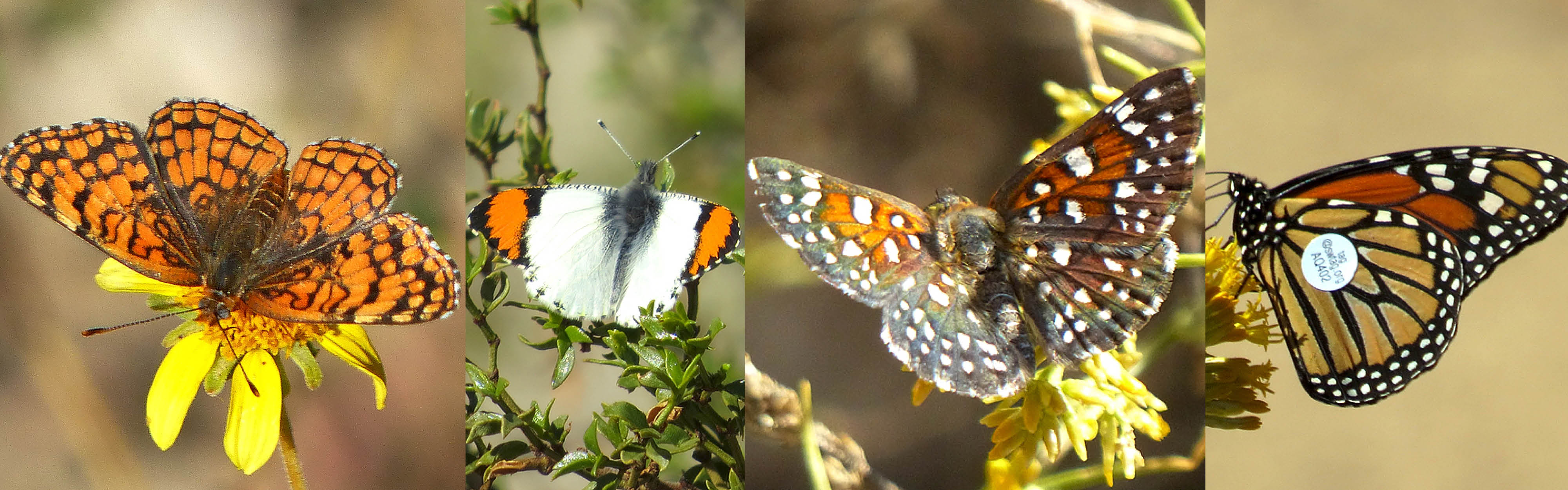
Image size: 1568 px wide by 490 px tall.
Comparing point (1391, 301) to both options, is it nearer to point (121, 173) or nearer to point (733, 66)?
point (733, 66)

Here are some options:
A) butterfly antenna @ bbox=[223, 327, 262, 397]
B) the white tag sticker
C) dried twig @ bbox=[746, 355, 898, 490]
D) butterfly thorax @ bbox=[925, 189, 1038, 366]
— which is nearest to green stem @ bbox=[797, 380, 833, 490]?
dried twig @ bbox=[746, 355, 898, 490]

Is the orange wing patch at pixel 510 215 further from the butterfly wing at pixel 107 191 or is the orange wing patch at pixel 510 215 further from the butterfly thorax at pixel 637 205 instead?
the butterfly wing at pixel 107 191

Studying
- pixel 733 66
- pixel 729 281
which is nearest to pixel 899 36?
pixel 733 66

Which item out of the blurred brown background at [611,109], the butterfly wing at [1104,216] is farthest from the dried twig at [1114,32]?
the blurred brown background at [611,109]

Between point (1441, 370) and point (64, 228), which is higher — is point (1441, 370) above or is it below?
below

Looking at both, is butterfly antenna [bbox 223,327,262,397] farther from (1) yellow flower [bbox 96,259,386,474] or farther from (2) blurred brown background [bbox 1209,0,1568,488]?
(2) blurred brown background [bbox 1209,0,1568,488]

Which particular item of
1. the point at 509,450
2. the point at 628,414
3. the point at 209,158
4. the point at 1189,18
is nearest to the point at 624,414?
the point at 628,414
